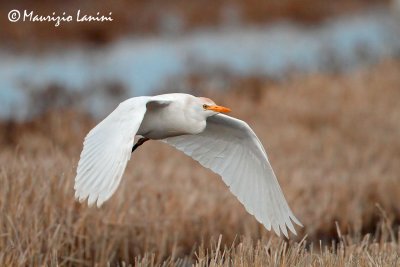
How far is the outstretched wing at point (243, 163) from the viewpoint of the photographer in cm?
456

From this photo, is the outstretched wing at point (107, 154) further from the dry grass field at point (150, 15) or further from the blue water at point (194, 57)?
the dry grass field at point (150, 15)

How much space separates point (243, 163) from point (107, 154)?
1507 mm

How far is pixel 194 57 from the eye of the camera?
13180 millimetres

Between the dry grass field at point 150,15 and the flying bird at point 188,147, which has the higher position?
the dry grass field at point 150,15

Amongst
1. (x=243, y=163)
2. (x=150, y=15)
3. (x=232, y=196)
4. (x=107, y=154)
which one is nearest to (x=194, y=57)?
(x=150, y=15)

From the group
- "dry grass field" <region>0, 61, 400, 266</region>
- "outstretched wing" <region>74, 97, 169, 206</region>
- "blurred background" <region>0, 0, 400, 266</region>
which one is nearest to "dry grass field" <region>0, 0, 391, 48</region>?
"blurred background" <region>0, 0, 400, 266</region>

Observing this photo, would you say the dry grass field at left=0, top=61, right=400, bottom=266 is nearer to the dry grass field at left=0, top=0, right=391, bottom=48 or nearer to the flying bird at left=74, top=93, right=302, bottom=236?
Result: the flying bird at left=74, top=93, right=302, bottom=236

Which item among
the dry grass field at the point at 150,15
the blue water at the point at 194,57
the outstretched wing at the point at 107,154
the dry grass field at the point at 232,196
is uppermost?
the dry grass field at the point at 150,15

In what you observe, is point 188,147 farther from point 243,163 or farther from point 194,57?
point 194,57

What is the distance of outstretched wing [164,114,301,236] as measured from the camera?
456 cm

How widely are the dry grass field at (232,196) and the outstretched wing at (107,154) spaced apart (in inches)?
22.2

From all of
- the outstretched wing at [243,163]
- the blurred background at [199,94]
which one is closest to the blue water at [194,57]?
the blurred background at [199,94]

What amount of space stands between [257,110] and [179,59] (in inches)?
156

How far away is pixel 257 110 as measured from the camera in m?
9.88
